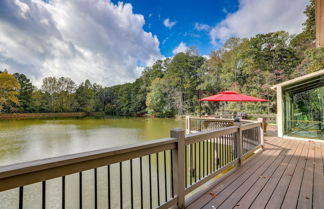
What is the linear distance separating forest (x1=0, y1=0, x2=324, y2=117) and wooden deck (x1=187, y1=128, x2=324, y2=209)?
6319 mm

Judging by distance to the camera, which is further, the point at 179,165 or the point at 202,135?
the point at 202,135

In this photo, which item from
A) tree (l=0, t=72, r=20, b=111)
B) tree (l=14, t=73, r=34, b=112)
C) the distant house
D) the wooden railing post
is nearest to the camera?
the wooden railing post

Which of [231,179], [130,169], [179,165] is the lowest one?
[231,179]

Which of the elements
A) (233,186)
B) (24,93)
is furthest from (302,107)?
(24,93)

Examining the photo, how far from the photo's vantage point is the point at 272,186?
2.53 meters

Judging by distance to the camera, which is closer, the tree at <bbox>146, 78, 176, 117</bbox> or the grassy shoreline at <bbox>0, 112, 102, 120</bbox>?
the tree at <bbox>146, 78, 176, 117</bbox>

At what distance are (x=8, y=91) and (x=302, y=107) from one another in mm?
40009

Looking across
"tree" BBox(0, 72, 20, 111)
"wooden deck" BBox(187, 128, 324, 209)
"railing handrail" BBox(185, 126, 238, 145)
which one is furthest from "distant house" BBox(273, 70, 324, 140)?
"tree" BBox(0, 72, 20, 111)

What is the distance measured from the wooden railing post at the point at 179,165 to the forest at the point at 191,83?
7.95 metres

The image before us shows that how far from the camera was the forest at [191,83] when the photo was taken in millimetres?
15875

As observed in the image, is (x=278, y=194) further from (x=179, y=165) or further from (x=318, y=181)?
(x=179, y=165)

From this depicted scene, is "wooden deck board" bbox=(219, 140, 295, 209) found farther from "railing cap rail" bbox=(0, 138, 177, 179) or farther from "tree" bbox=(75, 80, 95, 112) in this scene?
"tree" bbox=(75, 80, 95, 112)

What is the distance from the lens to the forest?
15.9m

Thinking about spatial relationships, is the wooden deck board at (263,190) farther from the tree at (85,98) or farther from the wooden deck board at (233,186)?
the tree at (85,98)
